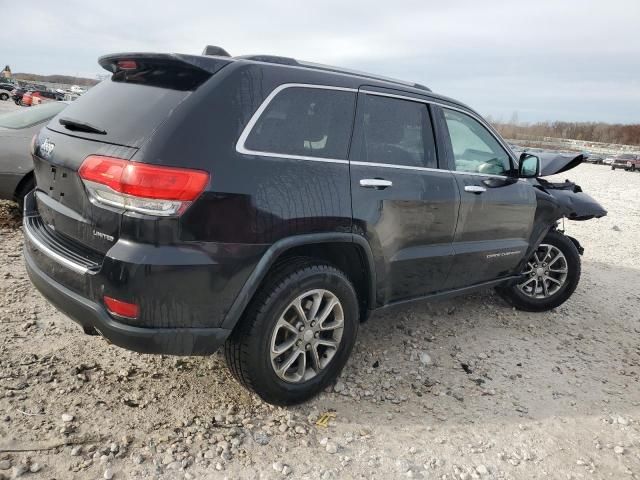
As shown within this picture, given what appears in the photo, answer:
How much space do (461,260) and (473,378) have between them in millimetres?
842

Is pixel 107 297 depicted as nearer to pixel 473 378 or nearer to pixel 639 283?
pixel 473 378

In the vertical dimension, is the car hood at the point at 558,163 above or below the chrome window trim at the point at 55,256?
above

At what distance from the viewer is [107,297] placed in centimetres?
231

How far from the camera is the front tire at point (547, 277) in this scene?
4.73m

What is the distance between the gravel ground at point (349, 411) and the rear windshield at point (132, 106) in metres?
1.43

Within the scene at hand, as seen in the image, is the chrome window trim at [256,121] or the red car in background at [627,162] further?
the red car in background at [627,162]

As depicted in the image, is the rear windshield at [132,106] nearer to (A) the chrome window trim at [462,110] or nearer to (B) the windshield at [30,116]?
(A) the chrome window trim at [462,110]

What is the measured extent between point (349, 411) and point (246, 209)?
4.57ft

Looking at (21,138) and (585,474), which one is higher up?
(21,138)

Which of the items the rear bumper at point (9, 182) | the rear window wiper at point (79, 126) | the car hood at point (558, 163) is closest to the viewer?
the rear window wiper at point (79, 126)

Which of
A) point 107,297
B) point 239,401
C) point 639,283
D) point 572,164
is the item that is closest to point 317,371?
point 239,401

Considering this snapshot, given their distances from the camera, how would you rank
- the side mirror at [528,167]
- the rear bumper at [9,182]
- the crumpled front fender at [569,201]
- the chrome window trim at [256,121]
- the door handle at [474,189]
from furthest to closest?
the rear bumper at [9,182] → the crumpled front fender at [569,201] → the side mirror at [528,167] → the door handle at [474,189] → the chrome window trim at [256,121]

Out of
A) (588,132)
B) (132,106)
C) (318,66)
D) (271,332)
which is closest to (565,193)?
(318,66)

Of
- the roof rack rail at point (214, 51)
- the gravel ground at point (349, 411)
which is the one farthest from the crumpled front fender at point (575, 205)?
the roof rack rail at point (214, 51)
